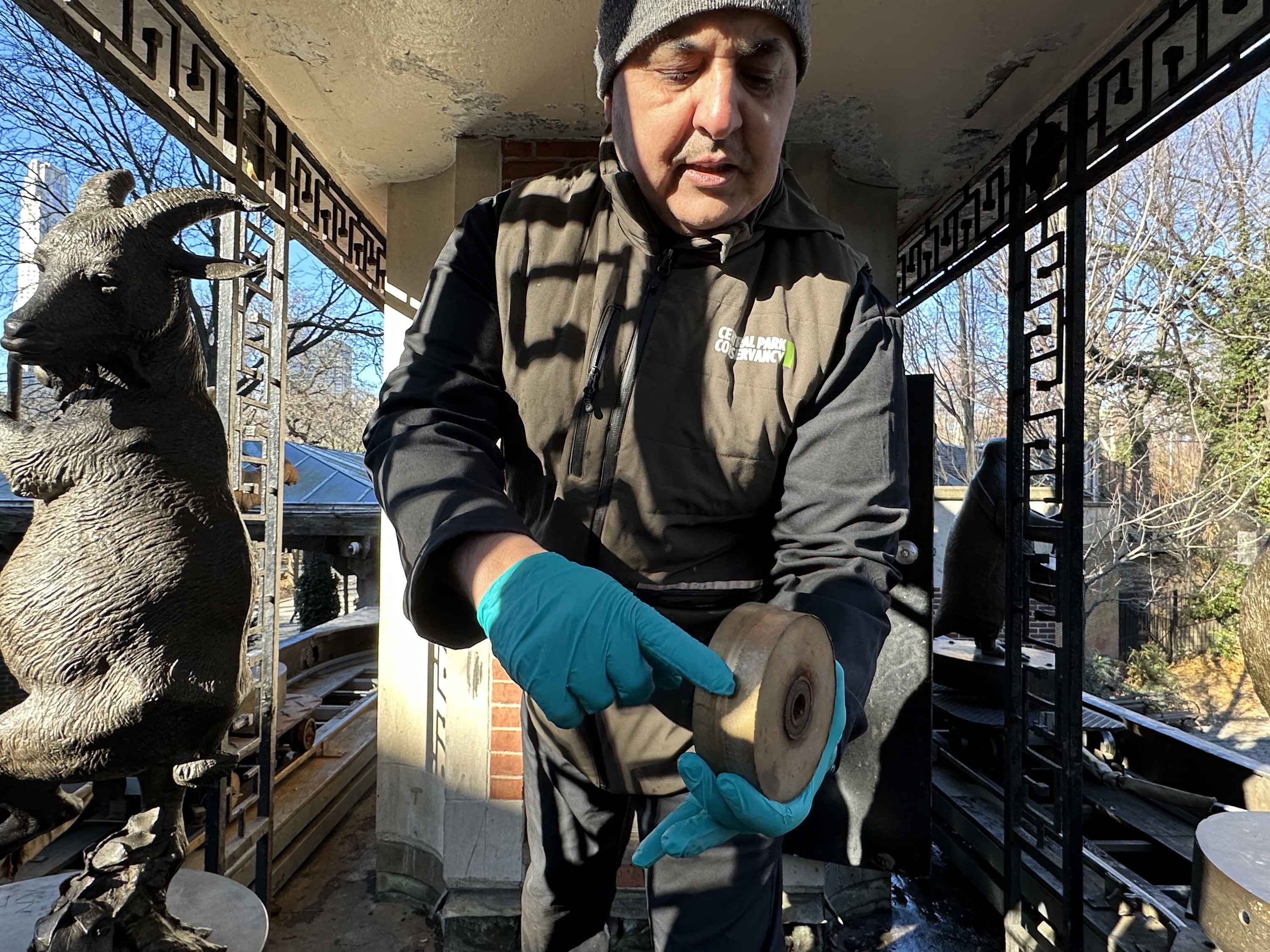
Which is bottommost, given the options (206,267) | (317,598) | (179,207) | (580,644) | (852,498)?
(317,598)

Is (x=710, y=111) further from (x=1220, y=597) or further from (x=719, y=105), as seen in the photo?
(x=1220, y=597)

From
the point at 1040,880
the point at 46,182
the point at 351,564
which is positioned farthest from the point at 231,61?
the point at 46,182

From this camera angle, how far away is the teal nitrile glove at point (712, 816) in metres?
1.08

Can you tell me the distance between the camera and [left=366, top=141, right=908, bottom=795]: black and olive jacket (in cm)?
145

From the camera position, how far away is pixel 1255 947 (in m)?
2.04

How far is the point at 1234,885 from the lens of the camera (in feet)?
6.84

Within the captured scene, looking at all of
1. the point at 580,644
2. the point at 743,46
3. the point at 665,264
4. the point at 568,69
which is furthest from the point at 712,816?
the point at 568,69

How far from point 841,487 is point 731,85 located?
0.73 meters

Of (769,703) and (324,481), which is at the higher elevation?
(324,481)

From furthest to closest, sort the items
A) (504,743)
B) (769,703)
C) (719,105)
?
(504,743), (719,105), (769,703)

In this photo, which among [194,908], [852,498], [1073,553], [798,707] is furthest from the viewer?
[1073,553]

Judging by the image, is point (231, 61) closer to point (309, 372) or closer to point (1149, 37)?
point (1149, 37)

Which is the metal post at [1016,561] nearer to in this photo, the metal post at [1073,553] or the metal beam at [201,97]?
the metal post at [1073,553]

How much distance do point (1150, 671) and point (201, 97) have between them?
49.9 ft
